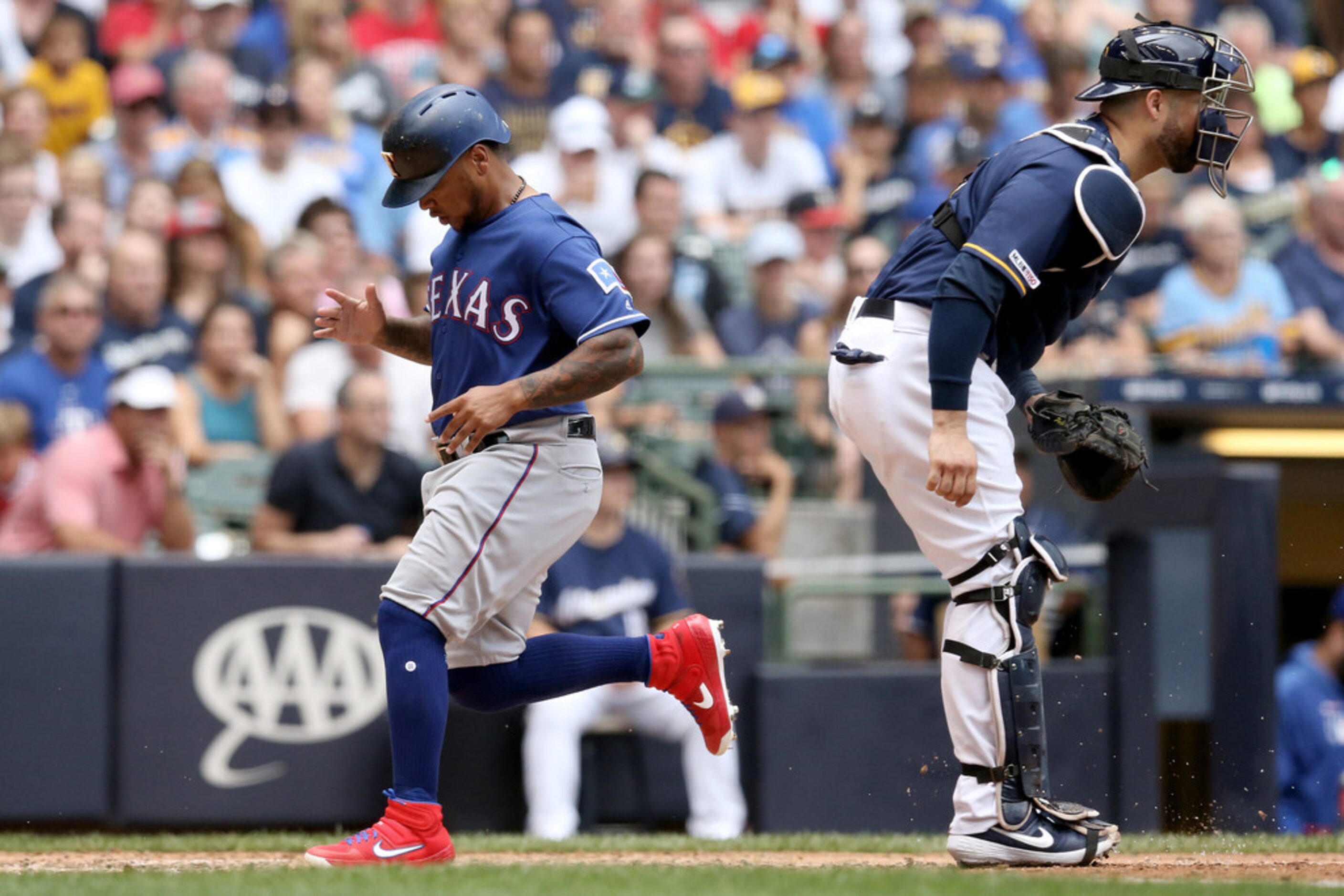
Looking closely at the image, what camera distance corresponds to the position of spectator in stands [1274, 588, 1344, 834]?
309 inches

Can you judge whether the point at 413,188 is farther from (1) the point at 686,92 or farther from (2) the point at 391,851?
(1) the point at 686,92

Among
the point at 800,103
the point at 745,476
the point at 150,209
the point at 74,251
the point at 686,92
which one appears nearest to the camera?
the point at 745,476

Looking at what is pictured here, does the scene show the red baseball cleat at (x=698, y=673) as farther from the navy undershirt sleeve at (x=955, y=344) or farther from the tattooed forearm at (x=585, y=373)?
the navy undershirt sleeve at (x=955, y=344)

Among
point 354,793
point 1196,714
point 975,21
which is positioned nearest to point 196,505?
point 354,793

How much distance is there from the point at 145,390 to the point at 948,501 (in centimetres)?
420

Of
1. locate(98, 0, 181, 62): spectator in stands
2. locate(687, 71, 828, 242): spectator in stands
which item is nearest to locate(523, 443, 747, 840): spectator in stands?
locate(687, 71, 828, 242): spectator in stands

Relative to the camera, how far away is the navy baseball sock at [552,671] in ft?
15.5

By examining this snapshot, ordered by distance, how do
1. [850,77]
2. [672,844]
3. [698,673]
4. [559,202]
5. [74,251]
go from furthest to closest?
1. [850,77]
2. [559,202]
3. [74,251]
4. [672,844]
5. [698,673]

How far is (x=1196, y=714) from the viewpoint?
736 centimetres

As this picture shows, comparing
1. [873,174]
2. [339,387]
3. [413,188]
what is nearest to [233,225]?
[339,387]

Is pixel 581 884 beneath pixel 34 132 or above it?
beneath

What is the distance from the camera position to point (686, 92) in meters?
11.6

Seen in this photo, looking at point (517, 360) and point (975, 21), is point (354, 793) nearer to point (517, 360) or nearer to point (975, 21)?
point (517, 360)

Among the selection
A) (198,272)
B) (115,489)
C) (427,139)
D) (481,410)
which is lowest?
(115,489)
